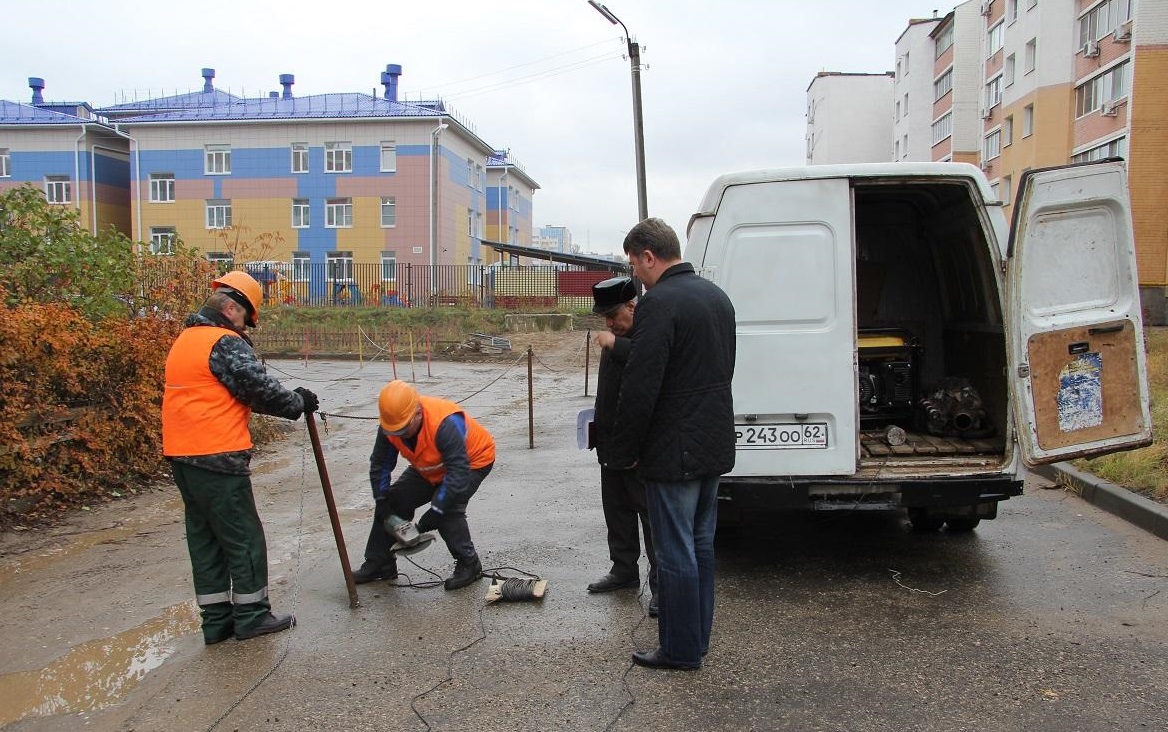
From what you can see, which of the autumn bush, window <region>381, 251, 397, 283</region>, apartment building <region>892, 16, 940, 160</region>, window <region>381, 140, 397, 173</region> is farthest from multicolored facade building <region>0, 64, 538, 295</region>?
the autumn bush

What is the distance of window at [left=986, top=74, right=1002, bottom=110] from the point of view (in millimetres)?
40844

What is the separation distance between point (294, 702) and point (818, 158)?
244 feet

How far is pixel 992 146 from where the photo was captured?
138 ft

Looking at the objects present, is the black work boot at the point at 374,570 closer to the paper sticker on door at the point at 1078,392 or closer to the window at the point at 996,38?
the paper sticker on door at the point at 1078,392

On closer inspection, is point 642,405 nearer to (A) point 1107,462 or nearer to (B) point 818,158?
(A) point 1107,462

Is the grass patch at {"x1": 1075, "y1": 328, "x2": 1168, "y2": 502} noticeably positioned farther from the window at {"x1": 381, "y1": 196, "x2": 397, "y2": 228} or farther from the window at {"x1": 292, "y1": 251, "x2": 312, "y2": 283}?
the window at {"x1": 292, "y1": 251, "x2": 312, "y2": 283}

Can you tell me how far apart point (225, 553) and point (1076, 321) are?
470 centimetres

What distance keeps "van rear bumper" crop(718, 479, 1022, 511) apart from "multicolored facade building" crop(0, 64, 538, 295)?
120ft

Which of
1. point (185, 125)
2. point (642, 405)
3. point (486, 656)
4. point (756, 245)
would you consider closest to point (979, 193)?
point (756, 245)

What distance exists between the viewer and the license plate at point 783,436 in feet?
16.0

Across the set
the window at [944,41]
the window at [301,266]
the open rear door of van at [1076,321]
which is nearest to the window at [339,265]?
the window at [301,266]

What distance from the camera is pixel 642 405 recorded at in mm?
3633

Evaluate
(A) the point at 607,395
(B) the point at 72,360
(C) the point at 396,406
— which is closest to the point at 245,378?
(C) the point at 396,406

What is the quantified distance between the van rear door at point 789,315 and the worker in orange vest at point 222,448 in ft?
7.82
